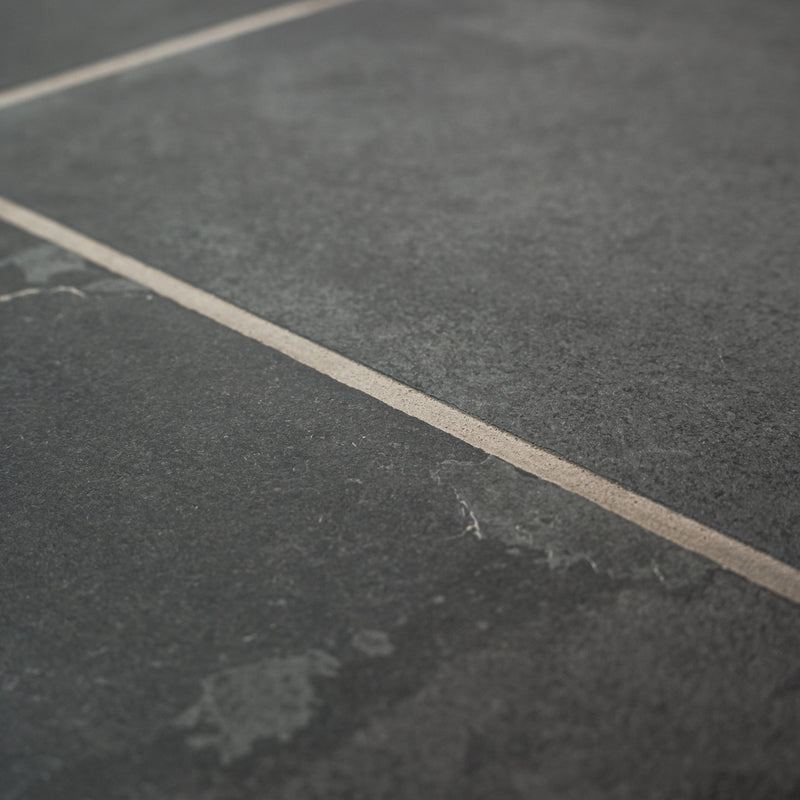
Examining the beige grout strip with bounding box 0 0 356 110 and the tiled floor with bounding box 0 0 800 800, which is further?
the beige grout strip with bounding box 0 0 356 110

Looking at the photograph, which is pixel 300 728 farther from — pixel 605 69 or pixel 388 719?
pixel 605 69

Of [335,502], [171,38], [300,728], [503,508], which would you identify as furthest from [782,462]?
[171,38]

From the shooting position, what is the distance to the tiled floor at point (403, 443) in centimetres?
277

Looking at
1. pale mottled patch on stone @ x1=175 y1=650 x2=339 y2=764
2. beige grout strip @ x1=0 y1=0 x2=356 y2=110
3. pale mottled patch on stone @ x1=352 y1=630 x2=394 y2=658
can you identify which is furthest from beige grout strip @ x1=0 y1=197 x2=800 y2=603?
beige grout strip @ x1=0 y1=0 x2=356 y2=110

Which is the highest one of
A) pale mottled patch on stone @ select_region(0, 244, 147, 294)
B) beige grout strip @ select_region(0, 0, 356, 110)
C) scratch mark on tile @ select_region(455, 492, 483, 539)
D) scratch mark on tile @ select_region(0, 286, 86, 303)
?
beige grout strip @ select_region(0, 0, 356, 110)

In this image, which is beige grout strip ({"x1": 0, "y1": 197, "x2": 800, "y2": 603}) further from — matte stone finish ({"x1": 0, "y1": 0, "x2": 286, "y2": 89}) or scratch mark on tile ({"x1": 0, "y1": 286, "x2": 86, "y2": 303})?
matte stone finish ({"x1": 0, "y1": 0, "x2": 286, "y2": 89})

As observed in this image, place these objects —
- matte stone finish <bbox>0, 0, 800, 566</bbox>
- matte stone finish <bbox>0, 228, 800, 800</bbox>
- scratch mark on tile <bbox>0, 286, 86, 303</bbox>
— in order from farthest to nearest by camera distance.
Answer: scratch mark on tile <bbox>0, 286, 86, 303</bbox>, matte stone finish <bbox>0, 0, 800, 566</bbox>, matte stone finish <bbox>0, 228, 800, 800</bbox>

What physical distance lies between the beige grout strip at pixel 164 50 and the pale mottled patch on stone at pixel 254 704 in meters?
5.76

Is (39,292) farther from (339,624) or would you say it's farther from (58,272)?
(339,624)

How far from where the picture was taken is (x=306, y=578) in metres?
3.25

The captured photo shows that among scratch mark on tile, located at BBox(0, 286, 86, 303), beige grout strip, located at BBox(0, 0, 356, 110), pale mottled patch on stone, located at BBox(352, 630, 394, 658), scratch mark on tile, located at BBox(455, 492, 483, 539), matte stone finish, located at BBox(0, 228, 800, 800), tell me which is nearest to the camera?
matte stone finish, located at BBox(0, 228, 800, 800)

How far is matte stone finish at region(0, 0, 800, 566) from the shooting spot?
3939 millimetres

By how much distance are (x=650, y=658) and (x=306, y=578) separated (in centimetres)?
121

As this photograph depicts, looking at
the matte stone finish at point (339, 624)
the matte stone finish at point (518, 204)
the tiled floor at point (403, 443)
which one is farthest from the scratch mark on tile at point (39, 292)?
the matte stone finish at point (339, 624)
